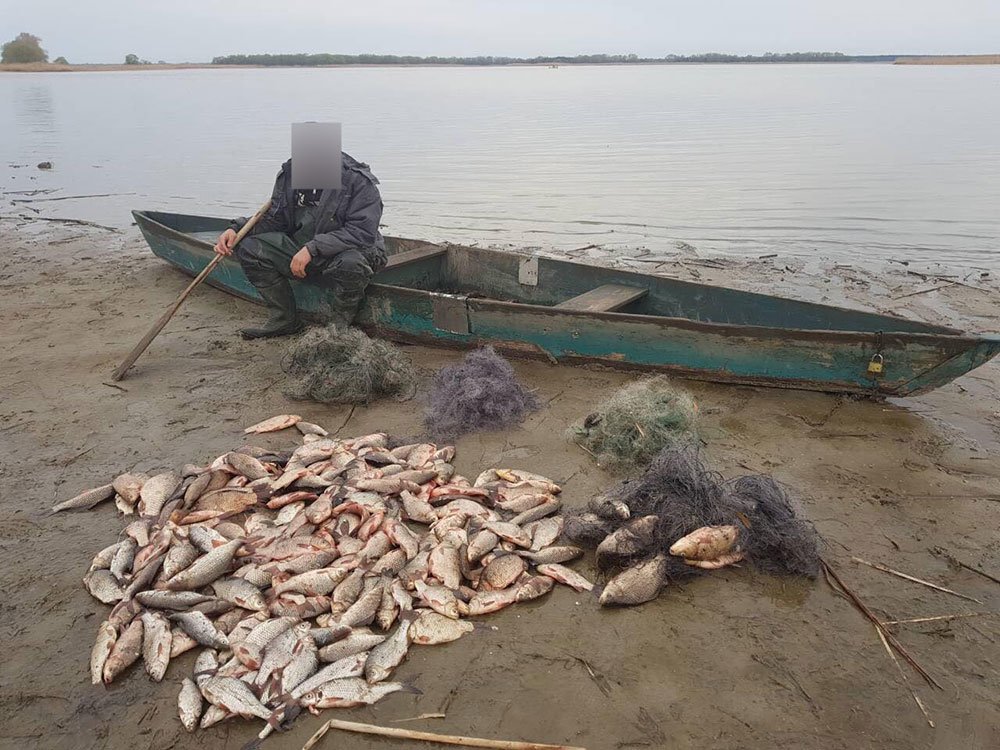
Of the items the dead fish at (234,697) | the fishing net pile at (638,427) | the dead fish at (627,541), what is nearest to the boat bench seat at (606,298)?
the fishing net pile at (638,427)

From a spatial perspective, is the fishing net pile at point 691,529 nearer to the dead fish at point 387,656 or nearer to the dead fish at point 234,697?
the dead fish at point 387,656

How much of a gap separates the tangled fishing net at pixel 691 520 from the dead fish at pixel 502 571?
1.59 ft

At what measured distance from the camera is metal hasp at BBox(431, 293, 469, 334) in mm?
7160

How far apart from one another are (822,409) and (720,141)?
2145 centimetres

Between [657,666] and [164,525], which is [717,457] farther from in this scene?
[164,525]

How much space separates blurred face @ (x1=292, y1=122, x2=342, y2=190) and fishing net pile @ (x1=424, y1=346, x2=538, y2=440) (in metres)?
2.32

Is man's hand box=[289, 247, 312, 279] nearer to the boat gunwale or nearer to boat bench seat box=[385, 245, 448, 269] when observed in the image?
the boat gunwale

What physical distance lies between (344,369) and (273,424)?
0.82m

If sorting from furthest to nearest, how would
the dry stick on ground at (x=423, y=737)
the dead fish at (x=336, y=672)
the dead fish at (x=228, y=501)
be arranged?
1. the dead fish at (x=228, y=501)
2. the dead fish at (x=336, y=672)
3. the dry stick on ground at (x=423, y=737)

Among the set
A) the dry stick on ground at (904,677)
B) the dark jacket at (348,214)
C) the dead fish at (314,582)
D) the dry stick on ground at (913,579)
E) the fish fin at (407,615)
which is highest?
the dark jacket at (348,214)

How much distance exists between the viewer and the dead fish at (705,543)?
165 inches

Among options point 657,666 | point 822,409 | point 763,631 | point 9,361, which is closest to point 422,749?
point 657,666

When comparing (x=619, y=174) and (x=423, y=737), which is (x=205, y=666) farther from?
(x=619, y=174)

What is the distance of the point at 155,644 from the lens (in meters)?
3.72
